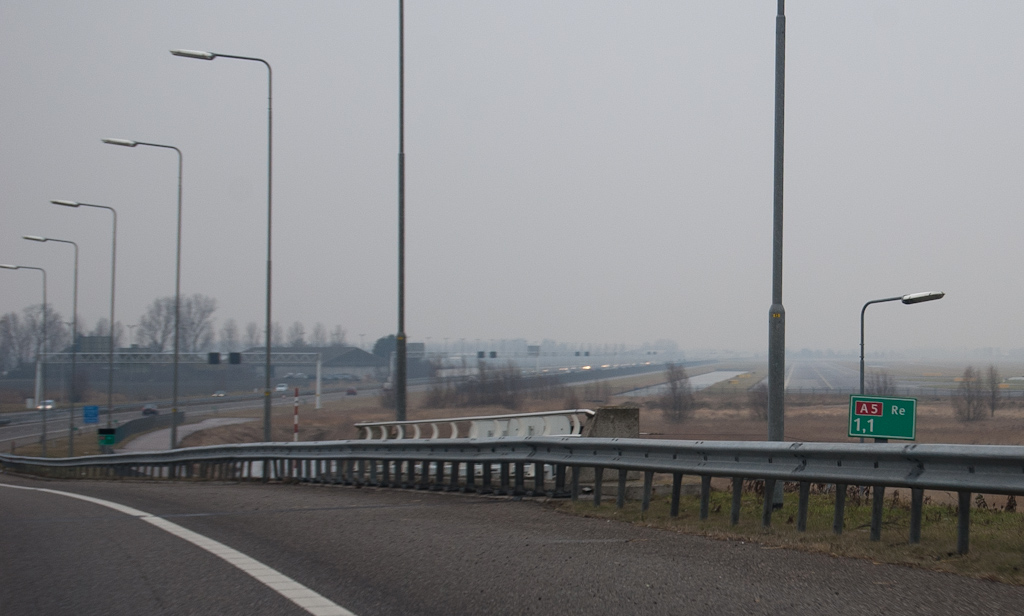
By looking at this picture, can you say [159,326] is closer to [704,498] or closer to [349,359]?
[349,359]

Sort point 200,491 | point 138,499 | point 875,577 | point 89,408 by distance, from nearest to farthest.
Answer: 1. point 875,577
2. point 138,499
3. point 200,491
4. point 89,408

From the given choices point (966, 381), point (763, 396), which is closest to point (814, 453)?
A: point (966, 381)

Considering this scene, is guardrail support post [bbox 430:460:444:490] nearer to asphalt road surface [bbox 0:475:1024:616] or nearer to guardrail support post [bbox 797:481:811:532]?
asphalt road surface [bbox 0:475:1024:616]

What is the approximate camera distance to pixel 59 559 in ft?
25.8

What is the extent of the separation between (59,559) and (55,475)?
117 feet

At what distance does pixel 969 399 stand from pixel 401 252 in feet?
49.0

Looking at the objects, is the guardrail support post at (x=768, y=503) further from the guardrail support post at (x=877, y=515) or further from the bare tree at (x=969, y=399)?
the bare tree at (x=969, y=399)

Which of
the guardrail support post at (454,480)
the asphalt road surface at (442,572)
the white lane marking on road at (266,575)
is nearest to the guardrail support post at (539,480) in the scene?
the asphalt road surface at (442,572)

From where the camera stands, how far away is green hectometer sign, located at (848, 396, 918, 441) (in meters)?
10.7

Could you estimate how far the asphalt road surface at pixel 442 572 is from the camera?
572cm

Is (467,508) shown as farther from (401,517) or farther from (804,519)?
(804,519)

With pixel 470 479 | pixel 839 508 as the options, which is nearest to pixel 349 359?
pixel 470 479

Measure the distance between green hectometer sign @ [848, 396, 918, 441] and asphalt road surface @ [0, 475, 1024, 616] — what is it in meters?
3.40

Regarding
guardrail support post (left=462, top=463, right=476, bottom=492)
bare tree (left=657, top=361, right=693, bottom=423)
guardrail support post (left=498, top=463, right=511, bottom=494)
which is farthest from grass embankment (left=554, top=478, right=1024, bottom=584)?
bare tree (left=657, top=361, right=693, bottom=423)
